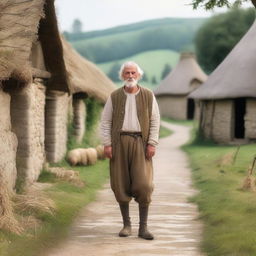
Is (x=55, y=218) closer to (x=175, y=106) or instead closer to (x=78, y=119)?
(x=78, y=119)

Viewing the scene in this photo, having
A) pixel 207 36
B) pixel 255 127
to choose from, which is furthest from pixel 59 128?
pixel 207 36

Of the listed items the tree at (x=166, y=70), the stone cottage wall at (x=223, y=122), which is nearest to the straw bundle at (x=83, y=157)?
the stone cottage wall at (x=223, y=122)

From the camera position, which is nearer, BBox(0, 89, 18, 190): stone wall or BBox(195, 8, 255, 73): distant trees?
BBox(0, 89, 18, 190): stone wall

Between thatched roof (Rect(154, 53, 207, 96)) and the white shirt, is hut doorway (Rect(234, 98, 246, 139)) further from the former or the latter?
the white shirt

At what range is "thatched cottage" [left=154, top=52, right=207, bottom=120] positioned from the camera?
3684 centimetres

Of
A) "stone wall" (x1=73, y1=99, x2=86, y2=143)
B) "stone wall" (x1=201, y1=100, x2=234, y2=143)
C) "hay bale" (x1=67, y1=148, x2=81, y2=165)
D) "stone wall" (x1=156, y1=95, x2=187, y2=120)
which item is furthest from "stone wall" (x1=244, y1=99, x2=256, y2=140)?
"stone wall" (x1=156, y1=95, x2=187, y2=120)

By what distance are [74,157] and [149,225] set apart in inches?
241

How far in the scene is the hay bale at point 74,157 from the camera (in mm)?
13383

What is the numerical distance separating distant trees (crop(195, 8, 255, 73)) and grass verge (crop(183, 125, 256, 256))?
2721 cm

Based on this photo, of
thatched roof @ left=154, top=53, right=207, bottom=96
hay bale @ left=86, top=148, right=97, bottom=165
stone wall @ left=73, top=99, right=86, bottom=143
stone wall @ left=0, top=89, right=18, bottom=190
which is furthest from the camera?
thatched roof @ left=154, top=53, right=207, bottom=96

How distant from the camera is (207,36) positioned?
4291 centimetres

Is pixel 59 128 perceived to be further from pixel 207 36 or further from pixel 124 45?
pixel 124 45

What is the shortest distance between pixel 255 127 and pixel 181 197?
35.9 ft

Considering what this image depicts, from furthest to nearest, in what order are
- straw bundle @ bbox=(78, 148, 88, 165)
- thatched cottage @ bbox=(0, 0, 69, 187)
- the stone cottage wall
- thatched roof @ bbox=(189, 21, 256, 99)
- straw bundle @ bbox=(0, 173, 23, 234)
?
the stone cottage wall
thatched roof @ bbox=(189, 21, 256, 99)
straw bundle @ bbox=(78, 148, 88, 165)
thatched cottage @ bbox=(0, 0, 69, 187)
straw bundle @ bbox=(0, 173, 23, 234)
